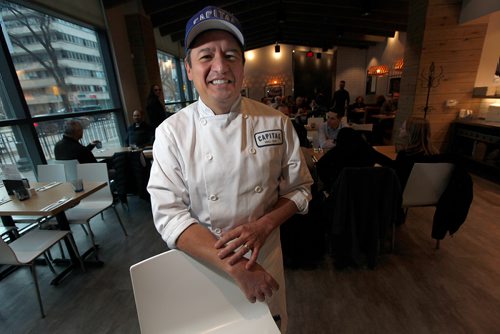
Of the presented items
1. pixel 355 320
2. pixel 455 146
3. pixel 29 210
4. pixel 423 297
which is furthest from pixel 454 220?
pixel 29 210

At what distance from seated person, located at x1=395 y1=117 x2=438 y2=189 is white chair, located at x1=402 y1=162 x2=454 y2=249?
0.19 ft

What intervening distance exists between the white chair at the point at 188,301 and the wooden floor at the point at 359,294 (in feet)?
2.91

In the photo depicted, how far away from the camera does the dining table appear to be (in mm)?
1838

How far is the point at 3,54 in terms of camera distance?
8.77ft

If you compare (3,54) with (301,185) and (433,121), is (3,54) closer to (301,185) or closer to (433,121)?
(301,185)

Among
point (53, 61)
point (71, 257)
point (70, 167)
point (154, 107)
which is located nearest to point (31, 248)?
point (71, 257)

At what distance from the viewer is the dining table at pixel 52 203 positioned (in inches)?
72.4

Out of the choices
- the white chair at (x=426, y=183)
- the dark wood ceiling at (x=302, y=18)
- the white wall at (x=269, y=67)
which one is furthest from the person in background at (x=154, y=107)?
the white wall at (x=269, y=67)

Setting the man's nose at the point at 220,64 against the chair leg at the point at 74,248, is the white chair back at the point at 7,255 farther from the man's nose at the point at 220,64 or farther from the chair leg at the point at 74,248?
the man's nose at the point at 220,64

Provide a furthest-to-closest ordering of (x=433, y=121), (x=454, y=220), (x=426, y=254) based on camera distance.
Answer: (x=433, y=121) → (x=426, y=254) → (x=454, y=220)

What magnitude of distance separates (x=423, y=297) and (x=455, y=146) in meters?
3.67

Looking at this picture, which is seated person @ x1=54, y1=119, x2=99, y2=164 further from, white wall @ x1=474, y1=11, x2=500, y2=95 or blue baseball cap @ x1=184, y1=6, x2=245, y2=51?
white wall @ x1=474, y1=11, x2=500, y2=95

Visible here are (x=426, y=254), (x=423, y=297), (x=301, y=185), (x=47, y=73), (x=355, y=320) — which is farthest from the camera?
(x=47, y=73)

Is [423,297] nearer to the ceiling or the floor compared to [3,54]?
nearer to the floor
